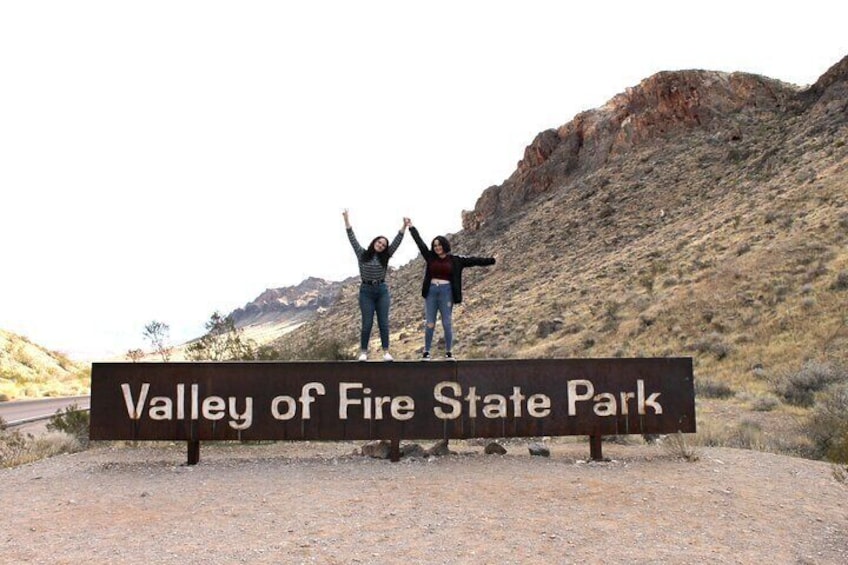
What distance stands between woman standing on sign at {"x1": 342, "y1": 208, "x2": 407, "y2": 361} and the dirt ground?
189cm

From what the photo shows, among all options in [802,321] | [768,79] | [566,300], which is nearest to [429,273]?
[802,321]

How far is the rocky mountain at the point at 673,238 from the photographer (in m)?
23.1

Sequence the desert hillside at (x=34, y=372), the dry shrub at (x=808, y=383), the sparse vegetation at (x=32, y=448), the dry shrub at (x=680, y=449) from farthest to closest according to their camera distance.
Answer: the desert hillside at (x=34, y=372) < the dry shrub at (x=808, y=383) < the sparse vegetation at (x=32, y=448) < the dry shrub at (x=680, y=449)

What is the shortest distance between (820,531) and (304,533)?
478 centimetres

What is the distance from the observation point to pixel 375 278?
30.5 feet

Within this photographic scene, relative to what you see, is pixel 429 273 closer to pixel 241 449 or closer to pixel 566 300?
pixel 241 449

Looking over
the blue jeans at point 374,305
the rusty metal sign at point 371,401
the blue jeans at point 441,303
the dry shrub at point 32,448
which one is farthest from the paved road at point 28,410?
the blue jeans at point 441,303

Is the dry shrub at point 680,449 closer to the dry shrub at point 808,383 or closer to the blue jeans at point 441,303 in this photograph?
the blue jeans at point 441,303

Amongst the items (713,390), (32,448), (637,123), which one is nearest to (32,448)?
(32,448)

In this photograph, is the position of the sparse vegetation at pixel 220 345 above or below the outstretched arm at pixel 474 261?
below

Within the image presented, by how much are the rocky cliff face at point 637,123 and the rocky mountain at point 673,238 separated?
160mm

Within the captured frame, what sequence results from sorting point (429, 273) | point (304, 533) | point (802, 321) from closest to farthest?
point (304, 533), point (429, 273), point (802, 321)

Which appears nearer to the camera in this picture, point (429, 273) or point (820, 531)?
point (820, 531)

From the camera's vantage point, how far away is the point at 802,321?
20.8 m
